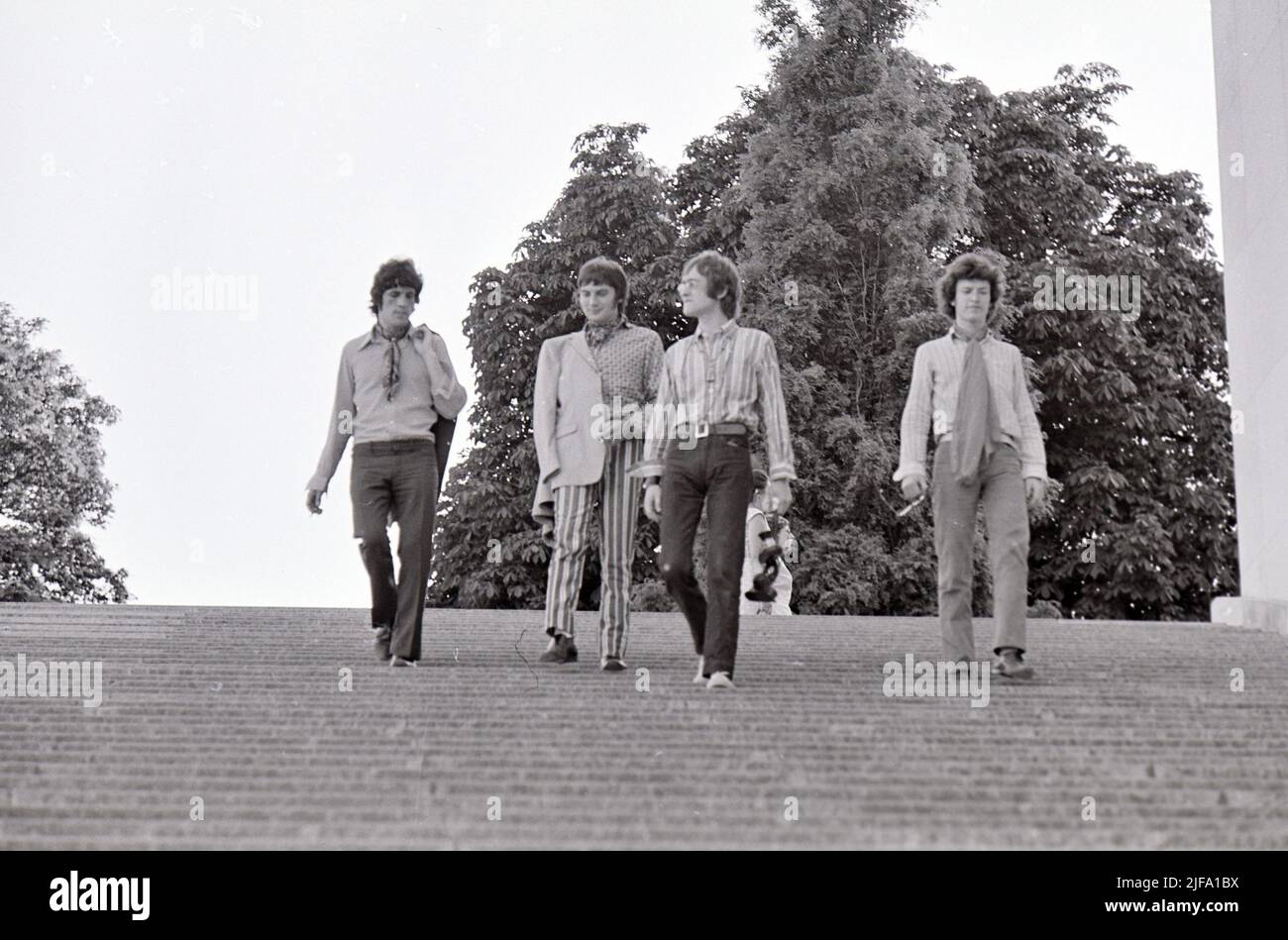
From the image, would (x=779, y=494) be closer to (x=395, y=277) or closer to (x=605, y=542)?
(x=605, y=542)

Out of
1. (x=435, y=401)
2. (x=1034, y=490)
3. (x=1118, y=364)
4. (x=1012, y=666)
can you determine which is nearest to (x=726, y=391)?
(x=1034, y=490)

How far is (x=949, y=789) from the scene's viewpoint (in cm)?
463

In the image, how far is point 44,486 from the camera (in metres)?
33.6

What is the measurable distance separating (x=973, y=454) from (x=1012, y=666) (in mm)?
861

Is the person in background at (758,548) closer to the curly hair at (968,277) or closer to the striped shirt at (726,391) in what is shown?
the striped shirt at (726,391)

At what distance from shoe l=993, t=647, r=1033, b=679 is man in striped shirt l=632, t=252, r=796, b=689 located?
3.67ft

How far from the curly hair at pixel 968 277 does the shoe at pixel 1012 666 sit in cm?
142

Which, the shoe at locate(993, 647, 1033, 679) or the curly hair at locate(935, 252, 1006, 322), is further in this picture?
the curly hair at locate(935, 252, 1006, 322)

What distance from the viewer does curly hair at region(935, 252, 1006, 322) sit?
7070mm

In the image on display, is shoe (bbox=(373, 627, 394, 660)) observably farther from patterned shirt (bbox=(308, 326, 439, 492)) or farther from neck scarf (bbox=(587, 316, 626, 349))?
neck scarf (bbox=(587, 316, 626, 349))

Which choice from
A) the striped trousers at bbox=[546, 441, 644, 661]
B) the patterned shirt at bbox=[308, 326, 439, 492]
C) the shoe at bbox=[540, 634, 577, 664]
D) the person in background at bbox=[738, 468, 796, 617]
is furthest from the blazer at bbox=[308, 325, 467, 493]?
the person in background at bbox=[738, 468, 796, 617]

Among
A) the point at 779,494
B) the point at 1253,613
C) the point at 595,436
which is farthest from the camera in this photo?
the point at 1253,613

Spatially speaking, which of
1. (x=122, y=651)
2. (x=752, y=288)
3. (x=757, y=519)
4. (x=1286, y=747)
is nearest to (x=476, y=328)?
(x=752, y=288)

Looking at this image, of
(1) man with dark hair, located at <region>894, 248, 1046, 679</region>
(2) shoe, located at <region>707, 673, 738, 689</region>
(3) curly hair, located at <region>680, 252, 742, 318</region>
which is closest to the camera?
(2) shoe, located at <region>707, 673, 738, 689</region>
